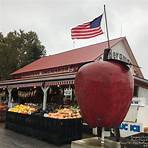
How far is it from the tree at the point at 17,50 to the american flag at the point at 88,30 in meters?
36.2

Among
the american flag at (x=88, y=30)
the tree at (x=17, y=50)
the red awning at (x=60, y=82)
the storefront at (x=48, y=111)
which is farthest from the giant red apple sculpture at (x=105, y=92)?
the tree at (x=17, y=50)

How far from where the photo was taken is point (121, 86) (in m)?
4.45

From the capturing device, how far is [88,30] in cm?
1051

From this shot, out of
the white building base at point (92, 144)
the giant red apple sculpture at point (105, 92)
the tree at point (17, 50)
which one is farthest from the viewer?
the tree at point (17, 50)

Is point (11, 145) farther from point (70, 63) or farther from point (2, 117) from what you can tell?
point (70, 63)

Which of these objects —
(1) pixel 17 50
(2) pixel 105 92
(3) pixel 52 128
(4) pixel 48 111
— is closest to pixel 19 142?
(3) pixel 52 128

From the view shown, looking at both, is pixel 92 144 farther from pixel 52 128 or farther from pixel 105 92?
pixel 52 128

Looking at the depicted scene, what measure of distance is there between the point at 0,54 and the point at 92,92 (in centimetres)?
4405

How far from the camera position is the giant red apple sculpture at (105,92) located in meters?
4.43

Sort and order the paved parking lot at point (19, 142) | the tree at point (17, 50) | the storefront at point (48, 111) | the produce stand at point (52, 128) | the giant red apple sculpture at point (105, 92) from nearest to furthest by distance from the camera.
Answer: the giant red apple sculpture at point (105, 92) → the paved parking lot at point (19, 142) → the produce stand at point (52, 128) → the storefront at point (48, 111) → the tree at point (17, 50)

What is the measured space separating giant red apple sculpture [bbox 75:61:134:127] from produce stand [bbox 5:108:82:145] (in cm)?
722

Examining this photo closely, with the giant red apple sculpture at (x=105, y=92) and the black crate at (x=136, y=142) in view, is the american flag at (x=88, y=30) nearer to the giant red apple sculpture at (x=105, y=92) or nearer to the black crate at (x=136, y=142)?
the black crate at (x=136, y=142)

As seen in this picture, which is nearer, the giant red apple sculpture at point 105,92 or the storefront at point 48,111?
the giant red apple sculpture at point 105,92

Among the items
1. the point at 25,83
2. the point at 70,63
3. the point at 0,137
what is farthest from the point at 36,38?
the point at 0,137
